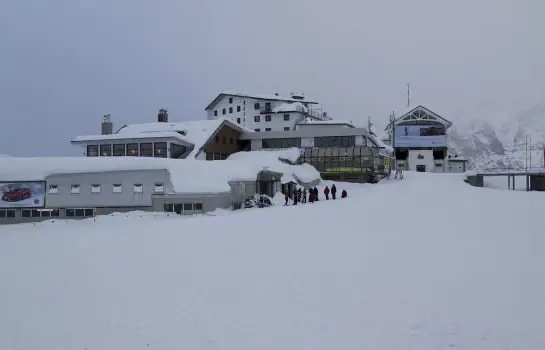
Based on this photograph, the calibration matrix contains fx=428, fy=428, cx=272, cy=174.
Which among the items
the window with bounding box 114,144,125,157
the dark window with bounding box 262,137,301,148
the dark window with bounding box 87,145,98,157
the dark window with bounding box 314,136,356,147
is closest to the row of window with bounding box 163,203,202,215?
the window with bounding box 114,144,125,157

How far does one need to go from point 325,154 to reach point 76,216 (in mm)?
26867

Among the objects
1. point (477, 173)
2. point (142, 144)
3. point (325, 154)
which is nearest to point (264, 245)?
point (142, 144)

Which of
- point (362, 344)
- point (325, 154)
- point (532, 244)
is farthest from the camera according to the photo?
point (325, 154)

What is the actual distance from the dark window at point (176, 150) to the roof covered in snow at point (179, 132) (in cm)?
80

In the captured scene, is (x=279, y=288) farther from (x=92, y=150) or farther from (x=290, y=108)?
(x=290, y=108)

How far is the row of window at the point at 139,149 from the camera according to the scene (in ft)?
134

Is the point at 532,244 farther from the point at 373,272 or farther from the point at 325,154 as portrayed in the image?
the point at 325,154

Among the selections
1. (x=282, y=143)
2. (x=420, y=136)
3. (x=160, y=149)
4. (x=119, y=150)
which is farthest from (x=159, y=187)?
(x=420, y=136)

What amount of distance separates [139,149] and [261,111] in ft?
115

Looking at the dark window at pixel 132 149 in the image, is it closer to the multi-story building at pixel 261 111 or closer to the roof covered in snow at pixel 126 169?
the roof covered in snow at pixel 126 169

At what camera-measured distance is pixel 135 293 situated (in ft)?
32.9

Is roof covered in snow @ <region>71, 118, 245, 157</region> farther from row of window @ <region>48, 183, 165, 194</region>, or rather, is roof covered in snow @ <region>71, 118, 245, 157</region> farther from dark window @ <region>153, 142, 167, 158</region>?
row of window @ <region>48, 183, 165, 194</region>

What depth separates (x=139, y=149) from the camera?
1635 inches

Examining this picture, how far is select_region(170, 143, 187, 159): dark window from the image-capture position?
4112cm
